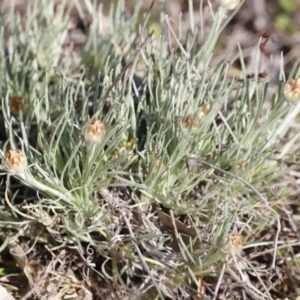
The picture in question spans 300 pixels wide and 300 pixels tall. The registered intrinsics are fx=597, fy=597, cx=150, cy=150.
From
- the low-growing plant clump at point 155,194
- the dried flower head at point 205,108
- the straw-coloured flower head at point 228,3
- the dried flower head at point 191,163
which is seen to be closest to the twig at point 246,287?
the low-growing plant clump at point 155,194

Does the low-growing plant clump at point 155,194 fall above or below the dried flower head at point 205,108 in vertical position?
below

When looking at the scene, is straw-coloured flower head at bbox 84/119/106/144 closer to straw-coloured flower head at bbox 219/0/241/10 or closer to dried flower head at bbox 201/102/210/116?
dried flower head at bbox 201/102/210/116

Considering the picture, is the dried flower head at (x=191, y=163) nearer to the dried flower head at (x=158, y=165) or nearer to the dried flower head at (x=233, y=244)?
the dried flower head at (x=158, y=165)

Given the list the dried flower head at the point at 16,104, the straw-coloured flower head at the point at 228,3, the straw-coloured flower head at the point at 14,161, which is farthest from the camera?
the dried flower head at the point at 16,104

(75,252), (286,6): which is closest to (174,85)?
(75,252)

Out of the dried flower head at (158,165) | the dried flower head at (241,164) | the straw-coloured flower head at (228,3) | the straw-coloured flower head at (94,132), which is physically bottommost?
the dried flower head at (158,165)

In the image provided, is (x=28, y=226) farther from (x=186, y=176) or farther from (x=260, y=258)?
(x=260, y=258)

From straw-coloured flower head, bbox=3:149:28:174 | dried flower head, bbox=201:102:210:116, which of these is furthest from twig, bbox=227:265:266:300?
straw-coloured flower head, bbox=3:149:28:174

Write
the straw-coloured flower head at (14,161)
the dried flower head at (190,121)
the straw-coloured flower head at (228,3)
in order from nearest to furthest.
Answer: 1. the straw-coloured flower head at (14,161)
2. the dried flower head at (190,121)
3. the straw-coloured flower head at (228,3)
